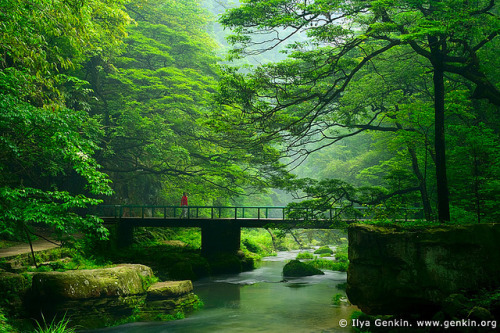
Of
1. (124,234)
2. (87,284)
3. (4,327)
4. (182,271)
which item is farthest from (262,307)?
(124,234)

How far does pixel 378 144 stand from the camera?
932 inches

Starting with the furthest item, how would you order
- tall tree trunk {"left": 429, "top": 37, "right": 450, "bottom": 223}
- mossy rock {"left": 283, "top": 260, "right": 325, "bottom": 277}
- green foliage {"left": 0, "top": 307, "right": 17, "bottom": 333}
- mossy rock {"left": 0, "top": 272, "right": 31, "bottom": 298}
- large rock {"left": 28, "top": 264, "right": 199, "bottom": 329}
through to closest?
mossy rock {"left": 283, "top": 260, "right": 325, "bottom": 277} < large rock {"left": 28, "top": 264, "right": 199, "bottom": 329} < tall tree trunk {"left": 429, "top": 37, "right": 450, "bottom": 223} < mossy rock {"left": 0, "top": 272, "right": 31, "bottom": 298} < green foliage {"left": 0, "top": 307, "right": 17, "bottom": 333}

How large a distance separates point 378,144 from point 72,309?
1873 cm

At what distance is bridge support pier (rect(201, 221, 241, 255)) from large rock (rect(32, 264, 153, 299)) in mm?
8881

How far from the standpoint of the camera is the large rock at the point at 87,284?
11.7m

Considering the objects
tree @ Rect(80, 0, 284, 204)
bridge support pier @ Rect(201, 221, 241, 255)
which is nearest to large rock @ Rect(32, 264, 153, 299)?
tree @ Rect(80, 0, 284, 204)

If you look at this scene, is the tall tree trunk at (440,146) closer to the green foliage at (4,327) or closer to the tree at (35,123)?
the tree at (35,123)

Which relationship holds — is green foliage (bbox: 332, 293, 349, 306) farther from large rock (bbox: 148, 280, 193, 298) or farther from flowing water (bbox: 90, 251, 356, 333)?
large rock (bbox: 148, 280, 193, 298)

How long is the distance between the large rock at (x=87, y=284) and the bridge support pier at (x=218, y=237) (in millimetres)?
8881

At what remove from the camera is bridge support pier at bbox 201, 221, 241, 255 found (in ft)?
75.7

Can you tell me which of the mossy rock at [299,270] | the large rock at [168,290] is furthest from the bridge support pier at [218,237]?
the large rock at [168,290]

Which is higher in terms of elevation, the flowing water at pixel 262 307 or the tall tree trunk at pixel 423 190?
the tall tree trunk at pixel 423 190

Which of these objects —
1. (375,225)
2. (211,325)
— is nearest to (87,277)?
(211,325)

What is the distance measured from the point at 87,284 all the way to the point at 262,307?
644 cm
